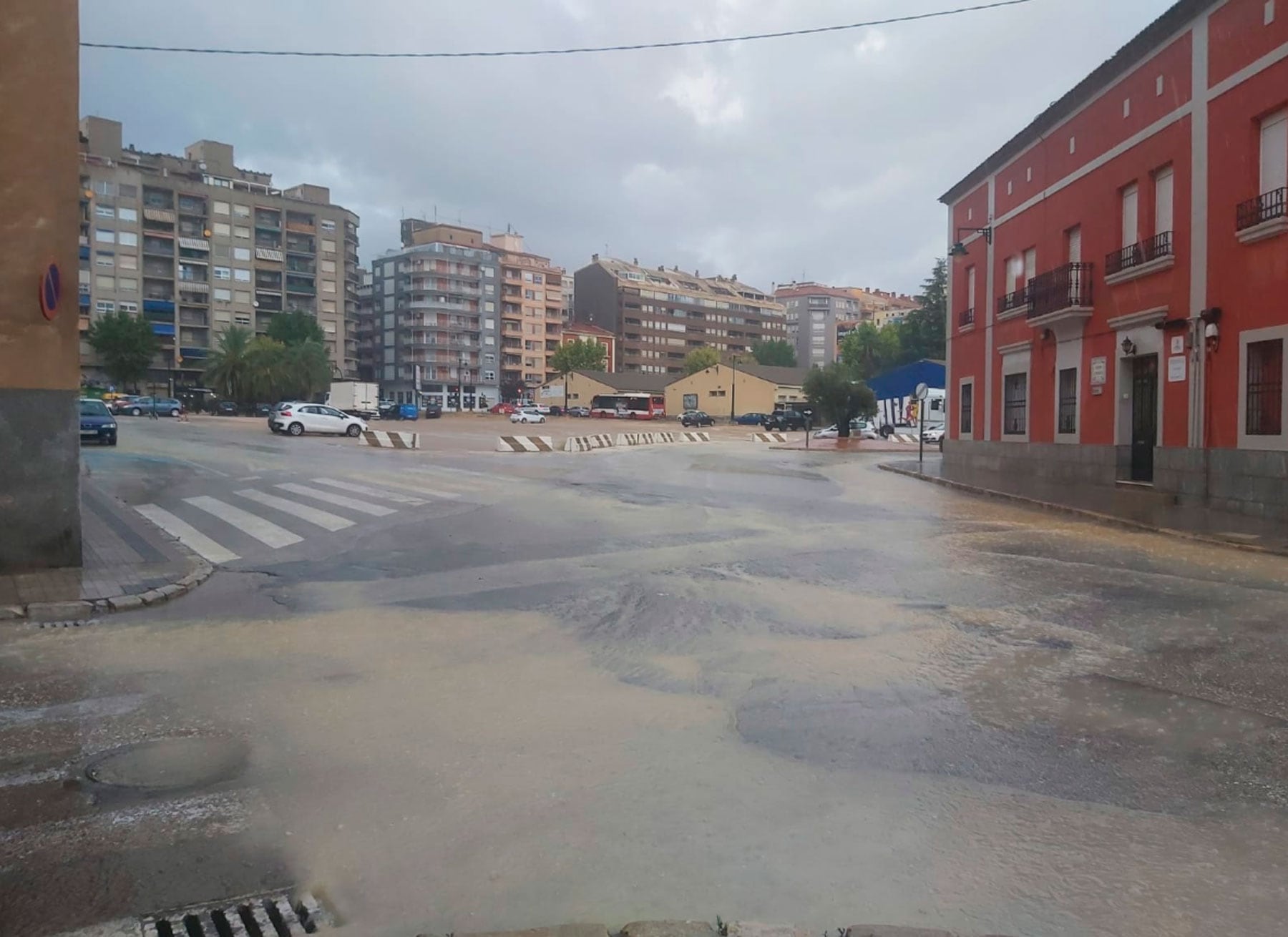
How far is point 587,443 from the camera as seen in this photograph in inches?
1554

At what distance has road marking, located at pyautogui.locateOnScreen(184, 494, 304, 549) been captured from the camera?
12.3 meters

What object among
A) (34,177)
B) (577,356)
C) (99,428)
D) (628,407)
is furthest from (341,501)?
(577,356)

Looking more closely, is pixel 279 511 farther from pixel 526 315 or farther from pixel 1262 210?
pixel 526 315

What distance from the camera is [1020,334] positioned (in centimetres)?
2641

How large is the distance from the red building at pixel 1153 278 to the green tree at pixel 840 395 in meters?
23.9

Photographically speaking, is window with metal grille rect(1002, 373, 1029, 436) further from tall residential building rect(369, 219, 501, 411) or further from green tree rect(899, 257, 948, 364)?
tall residential building rect(369, 219, 501, 411)

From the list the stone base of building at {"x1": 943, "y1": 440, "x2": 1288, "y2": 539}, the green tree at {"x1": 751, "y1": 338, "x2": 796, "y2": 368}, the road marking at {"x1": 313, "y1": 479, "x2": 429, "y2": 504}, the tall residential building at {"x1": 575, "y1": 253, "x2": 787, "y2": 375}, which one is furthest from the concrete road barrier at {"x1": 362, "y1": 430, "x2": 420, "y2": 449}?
the green tree at {"x1": 751, "y1": 338, "x2": 796, "y2": 368}

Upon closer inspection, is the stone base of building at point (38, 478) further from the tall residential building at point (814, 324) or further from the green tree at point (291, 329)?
the tall residential building at point (814, 324)

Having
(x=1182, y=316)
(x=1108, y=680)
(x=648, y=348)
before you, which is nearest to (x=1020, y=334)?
(x=1182, y=316)

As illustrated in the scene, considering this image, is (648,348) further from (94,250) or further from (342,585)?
(342,585)

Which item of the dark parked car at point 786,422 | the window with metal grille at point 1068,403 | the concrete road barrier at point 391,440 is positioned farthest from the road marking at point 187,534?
the dark parked car at point 786,422

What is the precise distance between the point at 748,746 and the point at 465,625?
3486 millimetres

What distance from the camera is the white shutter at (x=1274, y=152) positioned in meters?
15.4

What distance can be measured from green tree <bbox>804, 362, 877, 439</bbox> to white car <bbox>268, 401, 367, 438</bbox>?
2576 centimetres
